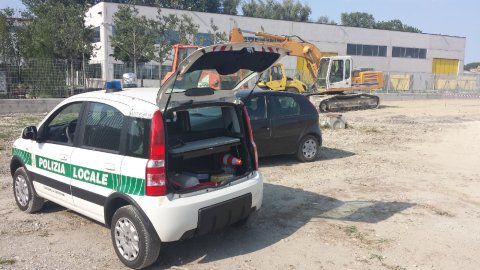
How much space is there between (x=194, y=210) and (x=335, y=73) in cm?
2067

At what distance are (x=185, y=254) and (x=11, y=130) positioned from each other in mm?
10731

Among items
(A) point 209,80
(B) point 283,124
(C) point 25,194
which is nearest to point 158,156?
(A) point 209,80

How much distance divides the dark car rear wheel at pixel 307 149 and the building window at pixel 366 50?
4127cm

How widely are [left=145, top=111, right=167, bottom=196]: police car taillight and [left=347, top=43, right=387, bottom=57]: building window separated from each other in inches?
1845

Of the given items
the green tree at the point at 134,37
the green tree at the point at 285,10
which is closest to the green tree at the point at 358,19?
the green tree at the point at 285,10

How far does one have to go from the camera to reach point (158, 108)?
4168 mm

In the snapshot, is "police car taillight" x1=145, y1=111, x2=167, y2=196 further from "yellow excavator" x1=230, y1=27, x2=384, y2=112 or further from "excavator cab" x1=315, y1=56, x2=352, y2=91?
"excavator cab" x1=315, y1=56, x2=352, y2=91

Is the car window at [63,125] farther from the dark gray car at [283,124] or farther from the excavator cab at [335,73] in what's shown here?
the excavator cab at [335,73]

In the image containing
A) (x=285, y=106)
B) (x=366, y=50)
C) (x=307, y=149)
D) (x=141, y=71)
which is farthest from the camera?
(x=366, y=50)

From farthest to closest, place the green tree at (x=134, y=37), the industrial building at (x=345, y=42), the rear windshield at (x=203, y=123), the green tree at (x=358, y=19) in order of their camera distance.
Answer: the green tree at (x=358, y=19)
the industrial building at (x=345, y=42)
the green tree at (x=134, y=37)
the rear windshield at (x=203, y=123)

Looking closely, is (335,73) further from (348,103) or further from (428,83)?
Result: (428,83)

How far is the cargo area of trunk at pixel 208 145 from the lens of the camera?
4.59 metres

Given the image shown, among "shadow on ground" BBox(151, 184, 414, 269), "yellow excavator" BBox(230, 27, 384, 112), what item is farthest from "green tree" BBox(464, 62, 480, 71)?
"shadow on ground" BBox(151, 184, 414, 269)

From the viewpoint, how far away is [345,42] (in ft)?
157
